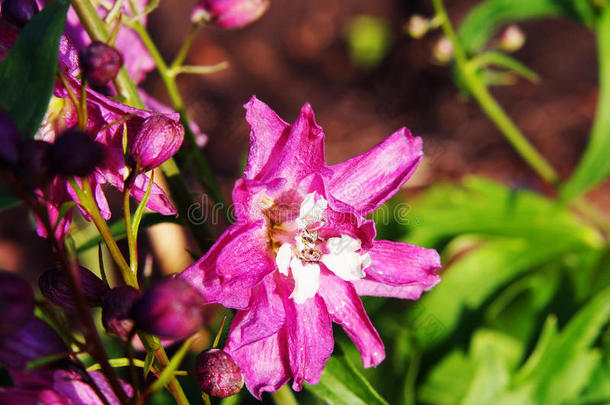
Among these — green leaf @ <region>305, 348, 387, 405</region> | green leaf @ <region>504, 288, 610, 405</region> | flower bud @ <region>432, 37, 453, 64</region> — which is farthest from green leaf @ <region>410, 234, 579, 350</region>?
green leaf @ <region>305, 348, 387, 405</region>

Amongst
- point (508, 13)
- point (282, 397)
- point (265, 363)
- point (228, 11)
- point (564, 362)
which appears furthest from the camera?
point (508, 13)

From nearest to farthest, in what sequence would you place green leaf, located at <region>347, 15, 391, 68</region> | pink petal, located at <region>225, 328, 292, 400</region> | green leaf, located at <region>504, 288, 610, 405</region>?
pink petal, located at <region>225, 328, 292, 400</region> → green leaf, located at <region>504, 288, 610, 405</region> → green leaf, located at <region>347, 15, 391, 68</region>

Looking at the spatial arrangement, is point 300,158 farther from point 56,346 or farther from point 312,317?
point 56,346

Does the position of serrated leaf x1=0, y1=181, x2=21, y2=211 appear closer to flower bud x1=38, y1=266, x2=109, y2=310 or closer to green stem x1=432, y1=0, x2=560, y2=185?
flower bud x1=38, y1=266, x2=109, y2=310

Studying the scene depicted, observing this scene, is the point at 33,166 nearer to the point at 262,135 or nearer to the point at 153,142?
the point at 153,142

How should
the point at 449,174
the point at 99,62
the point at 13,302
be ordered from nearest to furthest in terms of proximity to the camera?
1. the point at 13,302
2. the point at 99,62
3. the point at 449,174


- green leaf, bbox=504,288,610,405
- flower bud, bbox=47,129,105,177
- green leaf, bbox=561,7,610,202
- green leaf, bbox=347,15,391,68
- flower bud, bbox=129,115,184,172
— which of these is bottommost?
green leaf, bbox=504,288,610,405

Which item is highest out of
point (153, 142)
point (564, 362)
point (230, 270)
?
point (153, 142)

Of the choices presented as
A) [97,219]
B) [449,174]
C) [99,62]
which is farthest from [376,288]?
[449,174]
